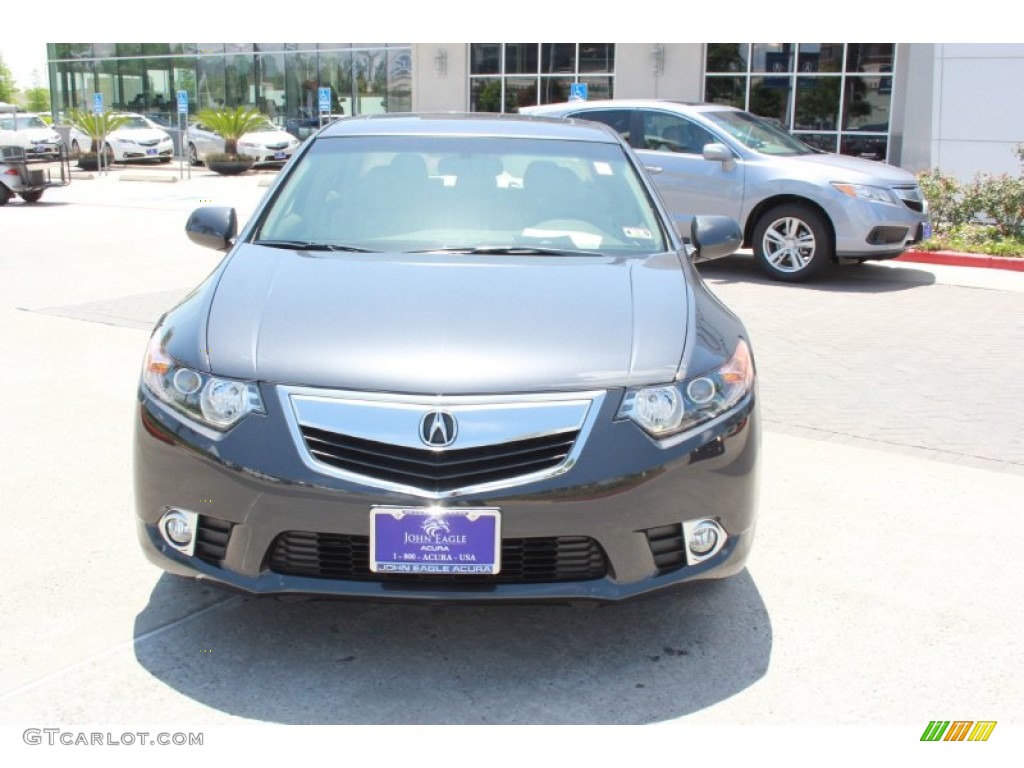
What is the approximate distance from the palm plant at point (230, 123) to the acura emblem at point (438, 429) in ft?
92.0

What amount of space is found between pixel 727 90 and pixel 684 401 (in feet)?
71.0

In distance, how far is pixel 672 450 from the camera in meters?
3.15

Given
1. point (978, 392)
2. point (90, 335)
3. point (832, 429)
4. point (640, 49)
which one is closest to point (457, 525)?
point (832, 429)

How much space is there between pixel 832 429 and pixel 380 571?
3.73 meters

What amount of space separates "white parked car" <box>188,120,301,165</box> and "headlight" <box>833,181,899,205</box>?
66.4 ft

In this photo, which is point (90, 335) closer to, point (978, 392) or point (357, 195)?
point (357, 195)

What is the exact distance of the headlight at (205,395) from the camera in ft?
10.3

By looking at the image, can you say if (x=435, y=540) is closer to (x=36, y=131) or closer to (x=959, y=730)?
(x=959, y=730)

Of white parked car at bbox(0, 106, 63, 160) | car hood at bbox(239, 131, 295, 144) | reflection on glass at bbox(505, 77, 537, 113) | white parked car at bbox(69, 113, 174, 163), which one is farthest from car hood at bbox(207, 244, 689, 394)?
white parked car at bbox(69, 113, 174, 163)

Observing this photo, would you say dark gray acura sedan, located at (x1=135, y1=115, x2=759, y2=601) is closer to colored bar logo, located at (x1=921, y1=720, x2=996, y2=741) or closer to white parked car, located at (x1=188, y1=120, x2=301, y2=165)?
colored bar logo, located at (x1=921, y1=720, x2=996, y2=741)

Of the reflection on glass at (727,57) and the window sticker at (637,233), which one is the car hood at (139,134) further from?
the window sticker at (637,233)

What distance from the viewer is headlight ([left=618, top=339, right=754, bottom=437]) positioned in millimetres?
3156

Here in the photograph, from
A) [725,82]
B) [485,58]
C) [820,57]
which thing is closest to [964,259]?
[820,57]

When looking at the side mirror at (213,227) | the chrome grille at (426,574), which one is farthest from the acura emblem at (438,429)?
the side mirror at (213,227)
